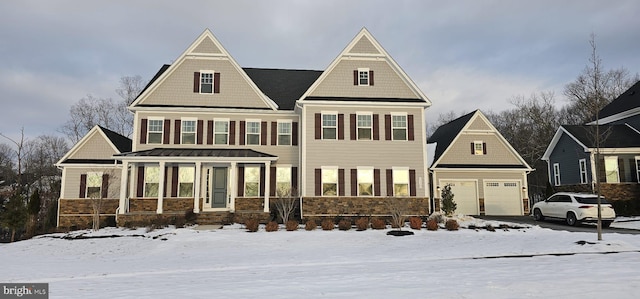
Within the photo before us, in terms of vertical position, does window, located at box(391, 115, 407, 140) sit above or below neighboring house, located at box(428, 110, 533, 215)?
above

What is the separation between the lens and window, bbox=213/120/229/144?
21.2 m

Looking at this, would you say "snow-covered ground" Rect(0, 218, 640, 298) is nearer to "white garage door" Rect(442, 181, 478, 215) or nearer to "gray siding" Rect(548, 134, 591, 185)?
"white garage door" Rect(442, 181, 478, 215)

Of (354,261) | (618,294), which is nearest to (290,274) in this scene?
(354,261)

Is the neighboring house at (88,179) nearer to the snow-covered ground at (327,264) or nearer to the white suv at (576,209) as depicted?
the snow-covered ground at (327,264)

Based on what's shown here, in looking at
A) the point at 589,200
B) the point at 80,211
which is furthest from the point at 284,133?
the point at 589,200

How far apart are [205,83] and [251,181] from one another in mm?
5969

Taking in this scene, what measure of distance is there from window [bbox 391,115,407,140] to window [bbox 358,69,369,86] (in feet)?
7.66

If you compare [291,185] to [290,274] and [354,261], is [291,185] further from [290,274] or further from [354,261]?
[290,274]

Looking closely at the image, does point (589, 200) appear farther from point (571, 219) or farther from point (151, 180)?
point (151, 180)

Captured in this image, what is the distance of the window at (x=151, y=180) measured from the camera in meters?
20.0

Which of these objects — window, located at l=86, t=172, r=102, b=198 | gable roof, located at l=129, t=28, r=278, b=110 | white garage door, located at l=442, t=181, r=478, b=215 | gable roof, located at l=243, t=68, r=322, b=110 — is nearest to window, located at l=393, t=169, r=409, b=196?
white garage door, located at l=442, t=181, r=478, b=215

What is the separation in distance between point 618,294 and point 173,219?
16.8 metres

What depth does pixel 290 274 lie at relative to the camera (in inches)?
355

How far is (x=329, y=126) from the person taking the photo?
2003 cm
